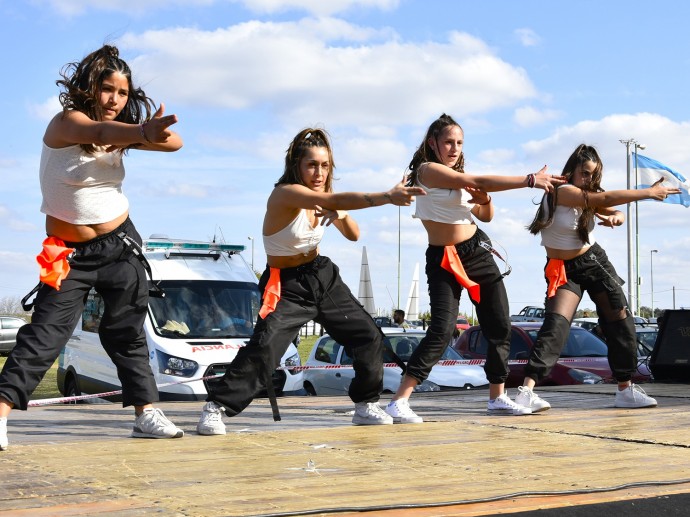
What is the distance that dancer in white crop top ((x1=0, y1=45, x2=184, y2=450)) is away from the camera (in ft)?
17.6

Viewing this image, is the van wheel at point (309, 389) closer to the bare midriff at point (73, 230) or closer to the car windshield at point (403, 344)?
the car windshield at point (403, 344)

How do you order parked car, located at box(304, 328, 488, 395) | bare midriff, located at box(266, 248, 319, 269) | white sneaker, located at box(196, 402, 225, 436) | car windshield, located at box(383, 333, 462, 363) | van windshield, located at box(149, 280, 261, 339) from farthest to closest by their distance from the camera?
car windshield, located at box(383, 333, 462, 363) → parked car, located at box(304, 328, 488, 395) → van windshield, located at box(149, 280, 261, 339) → bare midriff, located at box(266, 248, 319, 269) → white sneaker, located at box(196, 402, 225, 436)

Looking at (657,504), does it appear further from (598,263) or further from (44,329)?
(598,263)

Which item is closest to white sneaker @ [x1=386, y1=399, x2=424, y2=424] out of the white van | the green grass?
the white van

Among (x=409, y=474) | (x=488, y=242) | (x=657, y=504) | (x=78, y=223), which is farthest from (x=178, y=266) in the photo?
(x=657, y=504)

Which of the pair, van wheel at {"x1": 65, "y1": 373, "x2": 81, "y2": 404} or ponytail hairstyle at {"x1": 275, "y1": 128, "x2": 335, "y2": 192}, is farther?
van wheel at {"x1": 65, "y1": 373, "x2": 81, "y2": 404}

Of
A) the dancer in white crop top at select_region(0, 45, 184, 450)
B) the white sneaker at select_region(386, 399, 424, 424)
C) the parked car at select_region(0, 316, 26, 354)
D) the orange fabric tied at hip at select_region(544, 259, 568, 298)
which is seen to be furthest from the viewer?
the parked car at select_region(0, 316, 26, 354)

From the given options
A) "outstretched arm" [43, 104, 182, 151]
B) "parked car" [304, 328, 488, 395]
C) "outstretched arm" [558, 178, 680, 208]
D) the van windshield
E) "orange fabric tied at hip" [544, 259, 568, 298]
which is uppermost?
"outstretched arm" [43, 104, 182, 151]

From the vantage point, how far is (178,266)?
1298cm

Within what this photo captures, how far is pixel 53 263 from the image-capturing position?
5438 mm

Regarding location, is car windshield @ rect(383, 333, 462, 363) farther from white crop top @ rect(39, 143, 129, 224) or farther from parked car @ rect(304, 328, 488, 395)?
white crop top @ rect(39, 143, 129, 224)

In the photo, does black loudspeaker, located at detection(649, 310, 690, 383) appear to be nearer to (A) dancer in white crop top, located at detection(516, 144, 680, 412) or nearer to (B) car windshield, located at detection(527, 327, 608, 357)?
(A) dancer in white crop top, located at detection(516, 144, 680, 412)

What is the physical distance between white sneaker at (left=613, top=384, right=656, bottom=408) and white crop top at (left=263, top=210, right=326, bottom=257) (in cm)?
290

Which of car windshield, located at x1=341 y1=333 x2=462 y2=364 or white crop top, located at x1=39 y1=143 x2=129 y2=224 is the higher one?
white crop top, located at x1=39 y1=143 x2=129 y2=224
